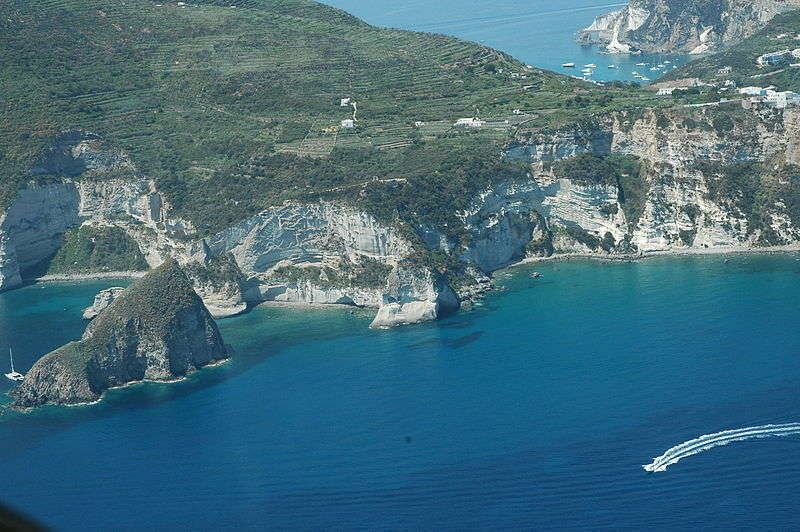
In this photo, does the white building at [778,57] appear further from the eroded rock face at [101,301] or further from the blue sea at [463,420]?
the eroded rock face at [101,301]

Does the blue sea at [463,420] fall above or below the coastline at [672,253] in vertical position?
below

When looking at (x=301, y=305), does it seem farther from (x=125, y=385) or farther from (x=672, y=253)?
(x=672, y=253)

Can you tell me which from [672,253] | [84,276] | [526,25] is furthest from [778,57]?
A: [526,25]

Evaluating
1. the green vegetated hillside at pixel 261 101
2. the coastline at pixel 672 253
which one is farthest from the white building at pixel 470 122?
the coastline at pixel 672 253

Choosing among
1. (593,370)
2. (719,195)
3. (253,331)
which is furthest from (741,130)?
(253,331)

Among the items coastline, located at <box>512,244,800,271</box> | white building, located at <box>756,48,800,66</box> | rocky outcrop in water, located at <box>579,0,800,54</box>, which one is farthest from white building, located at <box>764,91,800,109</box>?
rocky outcrop in water, located at <box>579,0,800,54</box>
